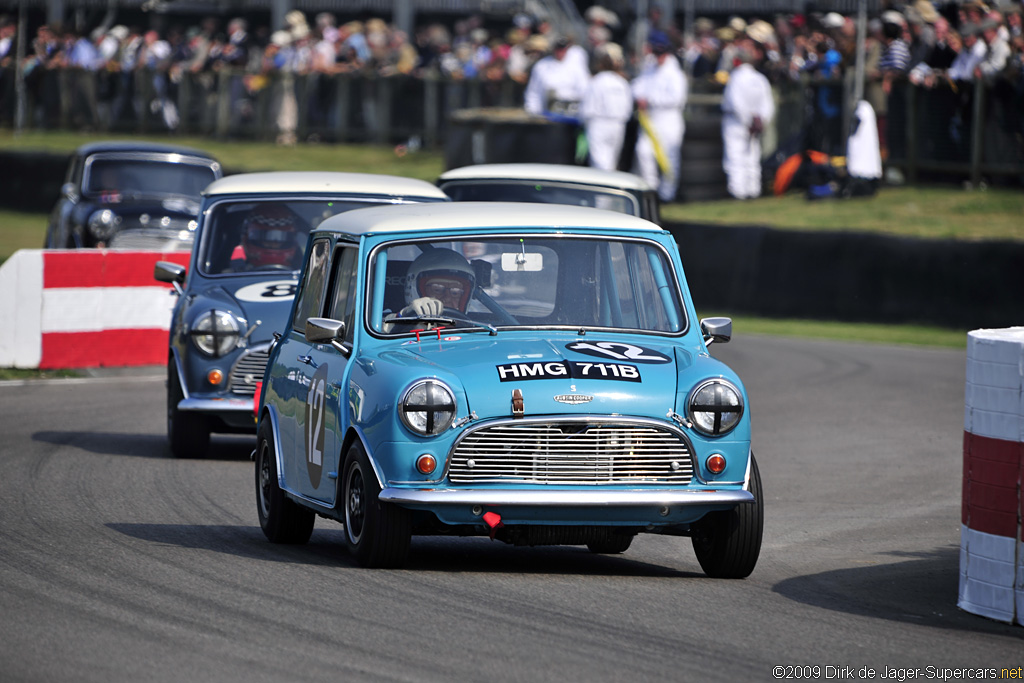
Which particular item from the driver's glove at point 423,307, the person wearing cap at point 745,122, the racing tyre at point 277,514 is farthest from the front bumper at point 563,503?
the person wearing cap at point 745,122

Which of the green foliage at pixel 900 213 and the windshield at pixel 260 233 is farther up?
the windshield at pixel 260 233

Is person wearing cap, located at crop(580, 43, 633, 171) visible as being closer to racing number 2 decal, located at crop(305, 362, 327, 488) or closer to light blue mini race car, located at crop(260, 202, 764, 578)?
light blue mini race car, located at crop(260, 202, 764, 578)

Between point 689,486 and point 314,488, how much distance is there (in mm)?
1729

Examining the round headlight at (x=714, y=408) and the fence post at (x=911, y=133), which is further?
the fence post at (x=911, y=133)

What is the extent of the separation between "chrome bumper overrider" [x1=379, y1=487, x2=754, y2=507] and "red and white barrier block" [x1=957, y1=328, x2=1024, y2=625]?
1.06m

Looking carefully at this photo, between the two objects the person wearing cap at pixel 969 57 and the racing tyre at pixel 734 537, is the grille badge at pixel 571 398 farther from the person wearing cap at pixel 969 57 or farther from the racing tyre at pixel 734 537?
the person wearing cap at pixel 969 57

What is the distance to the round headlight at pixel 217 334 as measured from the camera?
11.2 metres

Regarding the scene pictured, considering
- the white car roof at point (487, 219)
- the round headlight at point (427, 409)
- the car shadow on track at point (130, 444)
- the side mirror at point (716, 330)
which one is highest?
the white car roof at point (487, 219)

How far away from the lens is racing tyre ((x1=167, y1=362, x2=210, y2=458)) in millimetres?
11242

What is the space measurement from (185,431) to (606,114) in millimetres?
15047

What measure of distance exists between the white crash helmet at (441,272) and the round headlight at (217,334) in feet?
12.3

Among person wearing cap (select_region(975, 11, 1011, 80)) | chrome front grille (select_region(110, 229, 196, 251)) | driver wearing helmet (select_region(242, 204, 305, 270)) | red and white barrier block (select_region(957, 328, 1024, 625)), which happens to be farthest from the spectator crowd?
red and white barrier block (select_region(957, 328, 1024, 625))

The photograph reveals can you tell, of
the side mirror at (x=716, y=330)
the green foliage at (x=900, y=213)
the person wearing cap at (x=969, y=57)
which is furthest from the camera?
the person wearing cap at (x=969, y=57)

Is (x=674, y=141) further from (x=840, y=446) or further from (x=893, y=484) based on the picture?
(x=893, y=484)
